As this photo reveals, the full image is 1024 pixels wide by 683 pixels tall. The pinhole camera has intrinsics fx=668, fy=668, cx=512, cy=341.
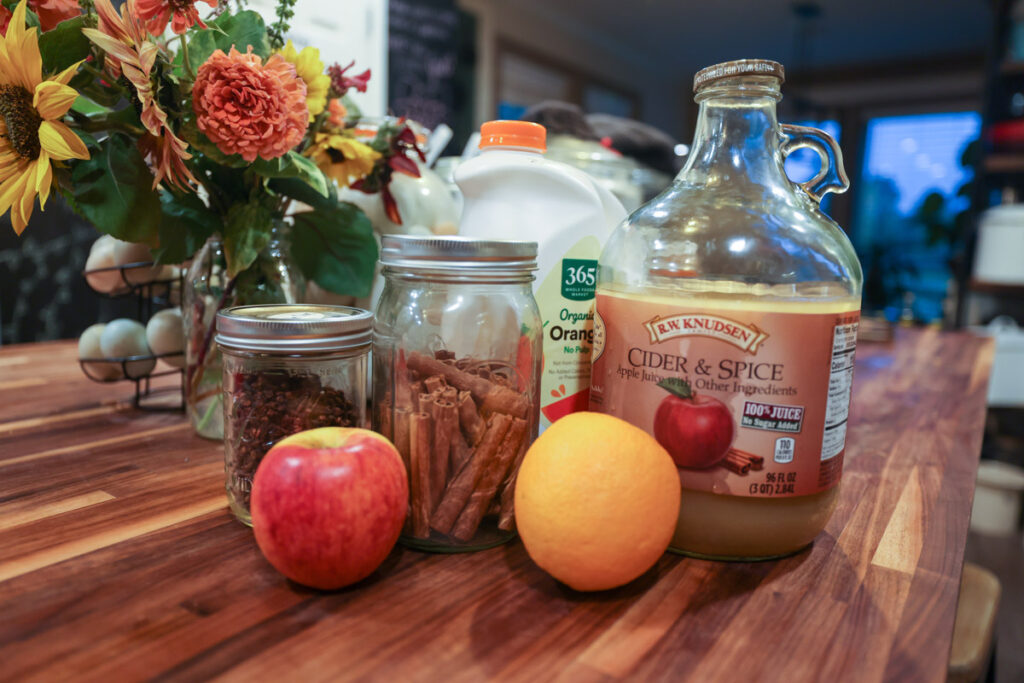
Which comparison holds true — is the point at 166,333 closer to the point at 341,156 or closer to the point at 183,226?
the point at 183,226

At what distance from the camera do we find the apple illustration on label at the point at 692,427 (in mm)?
462

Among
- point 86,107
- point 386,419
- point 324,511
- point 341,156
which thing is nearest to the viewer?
point 324,511

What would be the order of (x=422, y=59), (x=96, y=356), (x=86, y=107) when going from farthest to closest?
(x=422, y=59) < (x=96, y=356) < (x=86, y=107)

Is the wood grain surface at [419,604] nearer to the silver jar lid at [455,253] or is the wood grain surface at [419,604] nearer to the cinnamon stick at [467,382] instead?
the cinnamon stick at [467,382]

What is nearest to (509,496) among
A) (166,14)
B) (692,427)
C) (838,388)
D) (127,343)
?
(692,427)

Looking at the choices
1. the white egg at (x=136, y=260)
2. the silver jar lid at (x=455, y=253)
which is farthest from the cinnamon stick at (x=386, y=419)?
the white egg at (x=136, y=260)

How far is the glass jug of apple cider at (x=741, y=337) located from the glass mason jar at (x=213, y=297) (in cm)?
37

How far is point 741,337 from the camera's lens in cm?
45

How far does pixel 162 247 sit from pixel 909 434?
0.93 m

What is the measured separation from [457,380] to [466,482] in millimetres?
73

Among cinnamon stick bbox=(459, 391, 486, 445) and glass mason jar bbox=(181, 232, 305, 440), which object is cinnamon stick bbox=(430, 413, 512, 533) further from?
glass mason jar bbox=(181, 232, 305, 440)

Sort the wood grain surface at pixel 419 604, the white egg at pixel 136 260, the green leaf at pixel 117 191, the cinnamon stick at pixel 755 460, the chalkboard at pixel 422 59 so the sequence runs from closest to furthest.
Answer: the wood grain surface at pixel 419 604, the cinnamon stick at pixel 755 460, the green leaf at pixel 117 191, the white egg at pixel 136 260, the chalkboard at pixel 422 59

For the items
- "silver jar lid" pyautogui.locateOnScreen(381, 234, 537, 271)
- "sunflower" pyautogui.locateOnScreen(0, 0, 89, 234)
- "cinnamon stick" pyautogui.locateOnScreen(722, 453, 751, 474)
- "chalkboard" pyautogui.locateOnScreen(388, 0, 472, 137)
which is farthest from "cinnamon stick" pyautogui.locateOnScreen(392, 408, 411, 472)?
→ "chalkboard" pyautogui.locateOnScreen(388, 0, 472, 137)

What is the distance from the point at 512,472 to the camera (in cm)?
50
